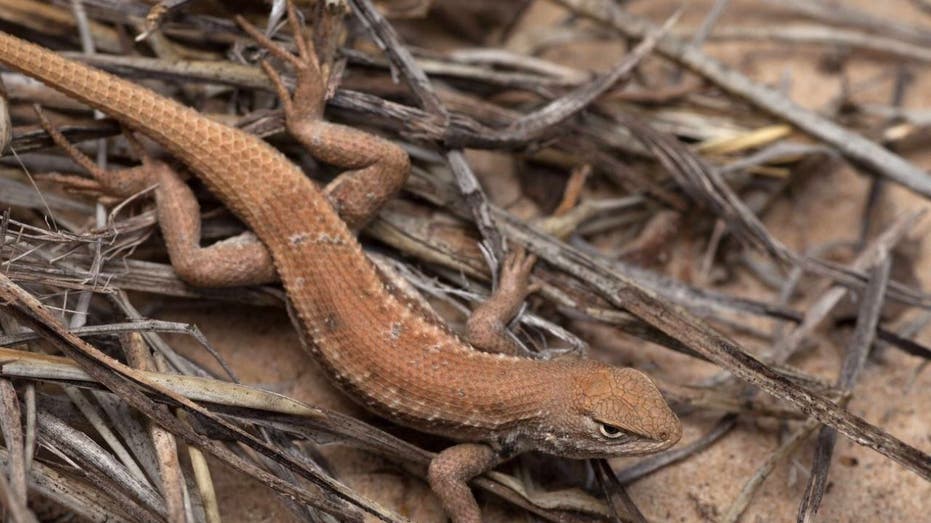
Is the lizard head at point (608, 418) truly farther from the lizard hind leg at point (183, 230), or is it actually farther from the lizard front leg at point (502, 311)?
the lizard hind leg at point (183, 230)

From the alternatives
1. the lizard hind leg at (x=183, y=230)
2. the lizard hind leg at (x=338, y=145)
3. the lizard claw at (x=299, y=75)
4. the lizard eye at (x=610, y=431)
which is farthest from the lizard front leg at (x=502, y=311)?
the lizard claw at (x=299, y=75)

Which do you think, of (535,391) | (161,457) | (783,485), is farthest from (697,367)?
(161,457)

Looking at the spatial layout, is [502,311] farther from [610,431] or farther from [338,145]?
[338,145]

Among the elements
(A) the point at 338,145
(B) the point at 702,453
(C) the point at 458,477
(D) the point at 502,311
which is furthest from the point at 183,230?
(B) the point at 702,453

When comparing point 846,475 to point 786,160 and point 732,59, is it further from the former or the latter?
point 732,59

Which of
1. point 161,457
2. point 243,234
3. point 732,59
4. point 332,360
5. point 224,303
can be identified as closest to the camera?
point 161,457

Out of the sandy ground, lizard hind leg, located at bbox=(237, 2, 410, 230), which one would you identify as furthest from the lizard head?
lizard hind leg, located at bbox=(237, 2, 410, 230)
